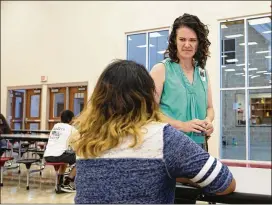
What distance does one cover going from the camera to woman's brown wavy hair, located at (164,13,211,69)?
1.16 metres

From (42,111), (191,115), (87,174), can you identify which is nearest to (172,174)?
(87,174)

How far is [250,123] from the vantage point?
7.25m

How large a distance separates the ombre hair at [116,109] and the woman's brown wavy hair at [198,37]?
1.25ft

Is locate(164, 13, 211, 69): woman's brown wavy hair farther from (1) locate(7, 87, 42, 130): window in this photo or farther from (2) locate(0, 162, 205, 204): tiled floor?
(1) locate(7, 87, 42, 130): window

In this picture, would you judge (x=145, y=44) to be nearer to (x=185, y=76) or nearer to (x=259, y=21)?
(x=259, y=21)

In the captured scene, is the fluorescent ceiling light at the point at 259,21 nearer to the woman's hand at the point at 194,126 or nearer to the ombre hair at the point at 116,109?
the woman's hand at the point at 194,126

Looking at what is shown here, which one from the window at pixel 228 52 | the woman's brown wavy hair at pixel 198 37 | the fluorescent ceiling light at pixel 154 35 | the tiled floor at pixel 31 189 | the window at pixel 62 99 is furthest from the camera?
the window at pixel 62 99

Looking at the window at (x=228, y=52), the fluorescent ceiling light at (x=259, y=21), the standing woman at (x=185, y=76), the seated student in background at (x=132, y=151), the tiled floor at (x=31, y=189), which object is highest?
the fluorescent ceiling light at (x=259, y=21)

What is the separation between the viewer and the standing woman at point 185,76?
1.14 meters

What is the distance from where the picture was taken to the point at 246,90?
7.32m

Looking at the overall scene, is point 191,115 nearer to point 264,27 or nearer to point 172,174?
point 172,174

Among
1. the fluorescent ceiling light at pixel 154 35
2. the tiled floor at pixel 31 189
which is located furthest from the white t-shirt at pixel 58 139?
the fluorescent ceiling light at pixel 154 35

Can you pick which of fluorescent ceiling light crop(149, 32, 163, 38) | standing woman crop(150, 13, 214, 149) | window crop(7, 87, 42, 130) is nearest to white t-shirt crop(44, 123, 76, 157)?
standing woman crop(150, 13, 214, 149)

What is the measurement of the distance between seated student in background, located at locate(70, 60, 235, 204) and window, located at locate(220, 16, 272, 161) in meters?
6.77
